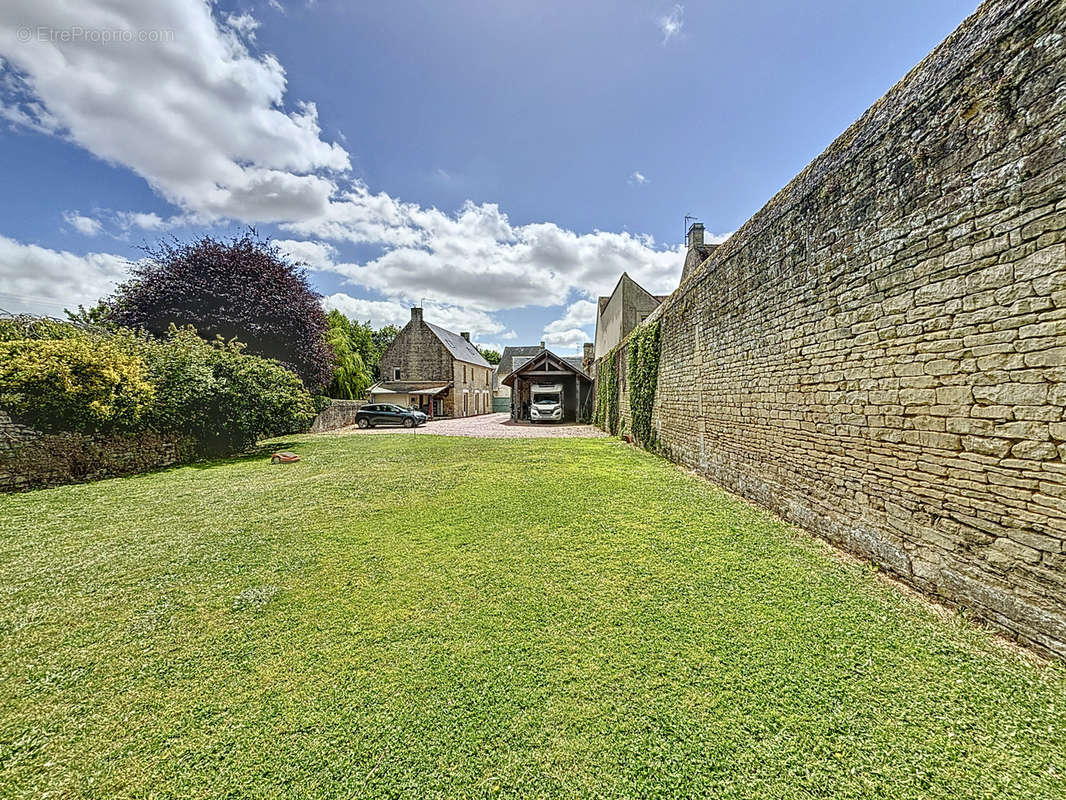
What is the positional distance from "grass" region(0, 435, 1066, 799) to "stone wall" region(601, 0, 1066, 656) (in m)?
0.52

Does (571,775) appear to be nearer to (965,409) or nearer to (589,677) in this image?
(589,677)

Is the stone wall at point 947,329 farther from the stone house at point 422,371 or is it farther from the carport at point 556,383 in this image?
the stone house at point 422,371

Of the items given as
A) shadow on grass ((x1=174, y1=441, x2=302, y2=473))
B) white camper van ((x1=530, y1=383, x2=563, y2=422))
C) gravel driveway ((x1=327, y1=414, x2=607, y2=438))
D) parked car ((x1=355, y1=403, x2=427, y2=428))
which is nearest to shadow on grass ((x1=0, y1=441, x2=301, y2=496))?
shadow on grass ((x1=174, y1=441, x2=302, y2=473))

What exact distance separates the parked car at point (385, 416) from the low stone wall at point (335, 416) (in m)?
0.68

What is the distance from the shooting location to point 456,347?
33.7 m

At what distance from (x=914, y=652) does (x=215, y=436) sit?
1387 cm

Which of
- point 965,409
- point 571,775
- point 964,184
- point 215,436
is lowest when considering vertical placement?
point 571,775

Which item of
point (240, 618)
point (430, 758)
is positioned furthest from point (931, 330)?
point (240, 618)

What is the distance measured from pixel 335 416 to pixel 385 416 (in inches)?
95.4

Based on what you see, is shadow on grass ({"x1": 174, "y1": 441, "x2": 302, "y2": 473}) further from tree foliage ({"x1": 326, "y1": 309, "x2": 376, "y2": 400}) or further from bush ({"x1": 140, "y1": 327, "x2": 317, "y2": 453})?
tree foliage ({"x1": 326, "y1": 309, "x2": 376, "y2": 400})

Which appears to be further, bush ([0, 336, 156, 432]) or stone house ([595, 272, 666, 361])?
stone house ([595, 272, 666, 361])

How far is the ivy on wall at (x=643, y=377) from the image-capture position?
11.3 metres

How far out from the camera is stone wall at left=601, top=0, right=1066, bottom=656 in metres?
2.43

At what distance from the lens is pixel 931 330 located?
3.09m
